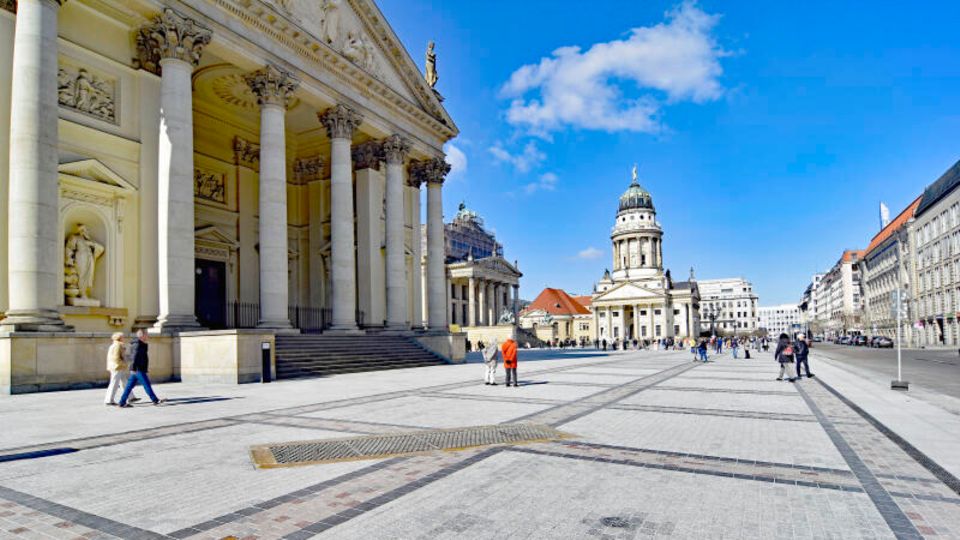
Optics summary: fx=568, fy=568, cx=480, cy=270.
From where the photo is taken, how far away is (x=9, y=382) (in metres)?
14.2

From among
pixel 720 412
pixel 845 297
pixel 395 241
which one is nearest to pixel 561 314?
pixel 845 297

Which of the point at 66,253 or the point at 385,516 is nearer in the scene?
the point at 385,516

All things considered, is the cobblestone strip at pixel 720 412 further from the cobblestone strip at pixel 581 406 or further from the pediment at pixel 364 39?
the pediment at pixel 364 39

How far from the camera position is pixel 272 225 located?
879 inches

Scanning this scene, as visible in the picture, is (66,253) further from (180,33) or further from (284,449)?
(284,449)

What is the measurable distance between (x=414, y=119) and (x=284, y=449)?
90.1 ft

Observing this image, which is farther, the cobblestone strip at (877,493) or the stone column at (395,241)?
the stone column at (395,241)

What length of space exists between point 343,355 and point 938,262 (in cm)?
6422

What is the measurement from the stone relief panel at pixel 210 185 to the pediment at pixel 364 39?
9.20 metres

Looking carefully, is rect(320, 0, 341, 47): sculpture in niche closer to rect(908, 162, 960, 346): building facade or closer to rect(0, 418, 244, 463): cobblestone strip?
rect(0, 418, 244, 463): cobblestone strip

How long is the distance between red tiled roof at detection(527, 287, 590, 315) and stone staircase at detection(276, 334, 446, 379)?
95.9 meters

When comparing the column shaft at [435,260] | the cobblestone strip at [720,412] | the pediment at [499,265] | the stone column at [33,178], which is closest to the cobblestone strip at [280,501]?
the cobblestone strip at [720,412]

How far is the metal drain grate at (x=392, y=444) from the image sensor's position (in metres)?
6.94

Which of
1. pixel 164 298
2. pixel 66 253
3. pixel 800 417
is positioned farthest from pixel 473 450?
pixel 66 253
